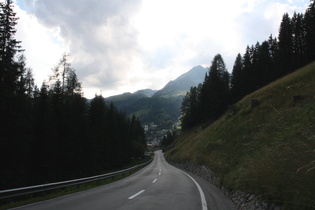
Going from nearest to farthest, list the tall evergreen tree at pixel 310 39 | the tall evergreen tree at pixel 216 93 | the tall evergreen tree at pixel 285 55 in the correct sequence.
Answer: the tall evergreen tree at pixel 310 39 < the tall evergreen tree at pixel 285 55 < the tall evergreen tree at pixel 216 93

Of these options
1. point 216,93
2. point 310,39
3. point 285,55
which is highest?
point 310,39

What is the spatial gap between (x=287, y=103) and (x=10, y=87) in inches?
967

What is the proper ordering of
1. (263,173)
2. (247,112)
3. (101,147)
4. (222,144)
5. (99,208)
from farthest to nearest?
(101,147) < (247,112) < (222,144) < (99,208) < (263,173)

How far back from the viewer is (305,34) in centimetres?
4456

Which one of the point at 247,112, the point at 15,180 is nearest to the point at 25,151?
the point at 15,180

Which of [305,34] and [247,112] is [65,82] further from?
[305,34]

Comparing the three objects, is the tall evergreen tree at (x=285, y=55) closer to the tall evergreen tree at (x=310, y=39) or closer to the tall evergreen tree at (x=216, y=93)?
the tall evergreen tree at (x=310, y=39)

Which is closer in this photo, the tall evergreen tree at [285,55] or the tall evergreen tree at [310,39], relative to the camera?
the tall evergreen tree at [310,39]

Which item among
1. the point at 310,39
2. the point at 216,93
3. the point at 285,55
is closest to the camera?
the point at 310,39

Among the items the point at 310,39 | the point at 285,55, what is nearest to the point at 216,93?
the point at 285,55

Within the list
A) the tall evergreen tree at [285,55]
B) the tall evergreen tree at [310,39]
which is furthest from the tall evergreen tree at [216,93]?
the tall evergreen tree at [310,39]

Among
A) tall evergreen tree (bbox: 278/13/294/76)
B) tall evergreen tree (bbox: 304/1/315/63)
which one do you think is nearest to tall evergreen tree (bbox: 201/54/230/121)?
tall evergreen tree (bbox: 278/13/294/76)

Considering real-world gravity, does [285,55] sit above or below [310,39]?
below

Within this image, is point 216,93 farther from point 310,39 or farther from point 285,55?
point 310,39
